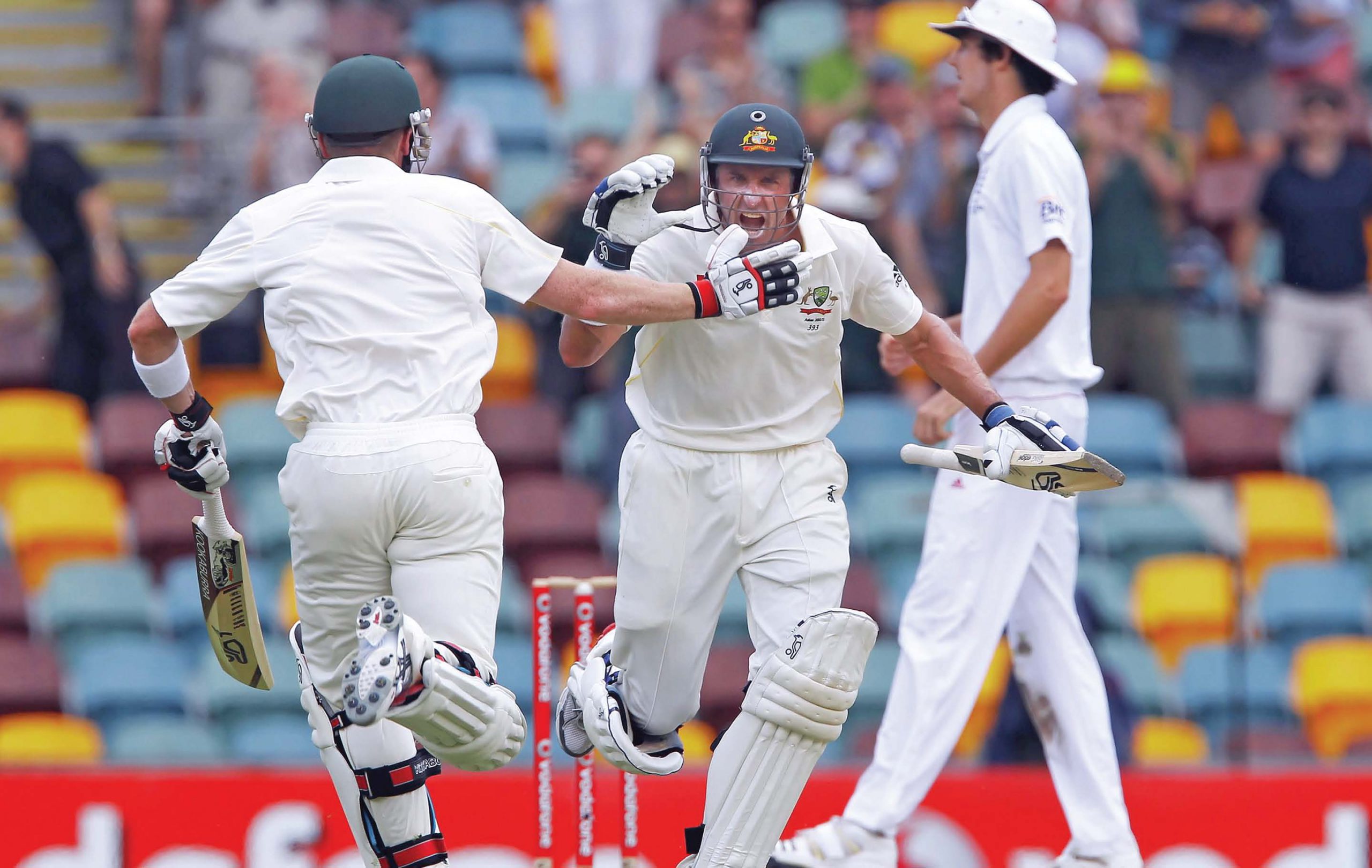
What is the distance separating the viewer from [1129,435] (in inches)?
347

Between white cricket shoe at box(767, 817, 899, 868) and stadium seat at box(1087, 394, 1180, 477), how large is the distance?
387 cm

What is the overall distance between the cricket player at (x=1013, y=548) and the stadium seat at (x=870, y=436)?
10.7ft

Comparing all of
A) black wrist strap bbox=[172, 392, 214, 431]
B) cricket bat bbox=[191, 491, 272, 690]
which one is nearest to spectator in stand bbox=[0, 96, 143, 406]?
cricket bat bbox=[191, 491, 272, 690]

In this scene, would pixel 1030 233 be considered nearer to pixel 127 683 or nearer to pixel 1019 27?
pixel 1019 27

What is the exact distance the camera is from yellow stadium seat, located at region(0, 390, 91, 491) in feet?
29.2

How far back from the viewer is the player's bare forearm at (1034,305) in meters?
5.21

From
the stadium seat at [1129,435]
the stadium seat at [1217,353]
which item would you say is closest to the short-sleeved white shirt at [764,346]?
the stadium seat at [1129,435]

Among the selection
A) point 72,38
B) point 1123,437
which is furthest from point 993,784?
point 72,38

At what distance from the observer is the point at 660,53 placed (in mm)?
10547

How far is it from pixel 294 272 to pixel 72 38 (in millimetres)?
7175

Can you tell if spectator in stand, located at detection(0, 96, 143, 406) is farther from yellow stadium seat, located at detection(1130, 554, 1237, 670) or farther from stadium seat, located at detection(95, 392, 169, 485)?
yellow stadium seat, located at detection(1130, 554, 1237, 670)

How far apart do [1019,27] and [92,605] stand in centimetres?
488

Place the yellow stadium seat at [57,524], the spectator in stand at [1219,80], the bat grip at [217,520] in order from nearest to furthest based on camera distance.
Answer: the bat grip at [217,520] → the yellow stadium seat at [57,524] → the spectator in stand at [1219,80]

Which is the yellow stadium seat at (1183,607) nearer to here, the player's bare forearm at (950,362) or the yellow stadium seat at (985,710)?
the yellow stadium seat at (985,710)
